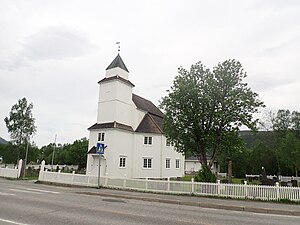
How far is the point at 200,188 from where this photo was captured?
16422 millimetres

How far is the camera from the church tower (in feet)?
106

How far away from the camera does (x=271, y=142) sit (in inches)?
1955

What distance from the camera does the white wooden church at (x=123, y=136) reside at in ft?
101

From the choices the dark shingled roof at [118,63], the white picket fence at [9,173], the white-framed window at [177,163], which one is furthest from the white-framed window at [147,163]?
the white picket fence at [9,173]

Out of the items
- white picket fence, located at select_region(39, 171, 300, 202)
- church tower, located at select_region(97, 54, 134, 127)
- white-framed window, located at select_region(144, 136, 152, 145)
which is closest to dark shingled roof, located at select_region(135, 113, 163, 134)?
white-framed window, located at select_region(144, 136, 152, 145)

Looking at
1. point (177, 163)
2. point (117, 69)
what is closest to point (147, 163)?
point (177, 163)

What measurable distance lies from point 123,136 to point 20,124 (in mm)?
23548

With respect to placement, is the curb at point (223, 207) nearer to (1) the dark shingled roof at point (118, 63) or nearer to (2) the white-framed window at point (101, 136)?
(2) the white-framed window at point (101, 136)

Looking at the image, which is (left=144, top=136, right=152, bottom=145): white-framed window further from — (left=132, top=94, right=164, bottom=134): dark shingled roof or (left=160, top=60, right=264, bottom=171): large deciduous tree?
(left=160, top=60, right=264, bottom=171): large deciduous tree

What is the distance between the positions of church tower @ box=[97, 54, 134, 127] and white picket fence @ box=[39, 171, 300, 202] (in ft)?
37.1

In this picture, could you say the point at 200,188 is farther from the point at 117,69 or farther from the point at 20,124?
the point at 20,124

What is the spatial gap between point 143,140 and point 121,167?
526 cm

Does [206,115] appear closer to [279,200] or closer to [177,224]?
[279,200]

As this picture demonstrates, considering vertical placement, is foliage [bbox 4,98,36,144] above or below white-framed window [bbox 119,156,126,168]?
above
